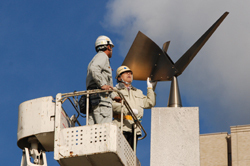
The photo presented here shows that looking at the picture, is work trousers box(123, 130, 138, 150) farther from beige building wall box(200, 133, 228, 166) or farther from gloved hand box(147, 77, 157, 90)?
beige building wall box(200, 133, 228, 166)

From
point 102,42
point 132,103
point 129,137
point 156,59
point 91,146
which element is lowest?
point 91,146

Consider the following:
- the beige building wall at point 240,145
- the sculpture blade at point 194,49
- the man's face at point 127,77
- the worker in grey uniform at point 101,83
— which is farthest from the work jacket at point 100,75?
the beige building wall at point 240,145

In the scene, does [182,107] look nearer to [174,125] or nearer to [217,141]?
[174,125]

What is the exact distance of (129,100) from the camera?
→ 21.3 metres

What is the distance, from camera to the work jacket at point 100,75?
19875 millimetres

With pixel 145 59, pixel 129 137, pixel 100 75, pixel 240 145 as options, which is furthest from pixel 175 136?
pixel 240 145

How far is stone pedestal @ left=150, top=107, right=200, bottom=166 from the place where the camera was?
19719 mm

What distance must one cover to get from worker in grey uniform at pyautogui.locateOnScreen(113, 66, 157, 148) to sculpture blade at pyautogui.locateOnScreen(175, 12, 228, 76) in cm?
98

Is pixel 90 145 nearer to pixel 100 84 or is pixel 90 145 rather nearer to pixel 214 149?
pixel 100 84

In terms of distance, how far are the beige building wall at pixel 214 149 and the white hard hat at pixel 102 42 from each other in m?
12.3

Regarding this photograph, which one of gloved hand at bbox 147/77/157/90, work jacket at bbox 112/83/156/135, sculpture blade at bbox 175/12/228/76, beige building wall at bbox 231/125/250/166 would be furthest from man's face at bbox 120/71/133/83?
beige building wall at bbox 231/125/250/166

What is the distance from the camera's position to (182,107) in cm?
2036

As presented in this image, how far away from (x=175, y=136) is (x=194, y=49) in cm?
304

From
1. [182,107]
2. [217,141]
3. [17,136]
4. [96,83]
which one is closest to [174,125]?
[182,107]
